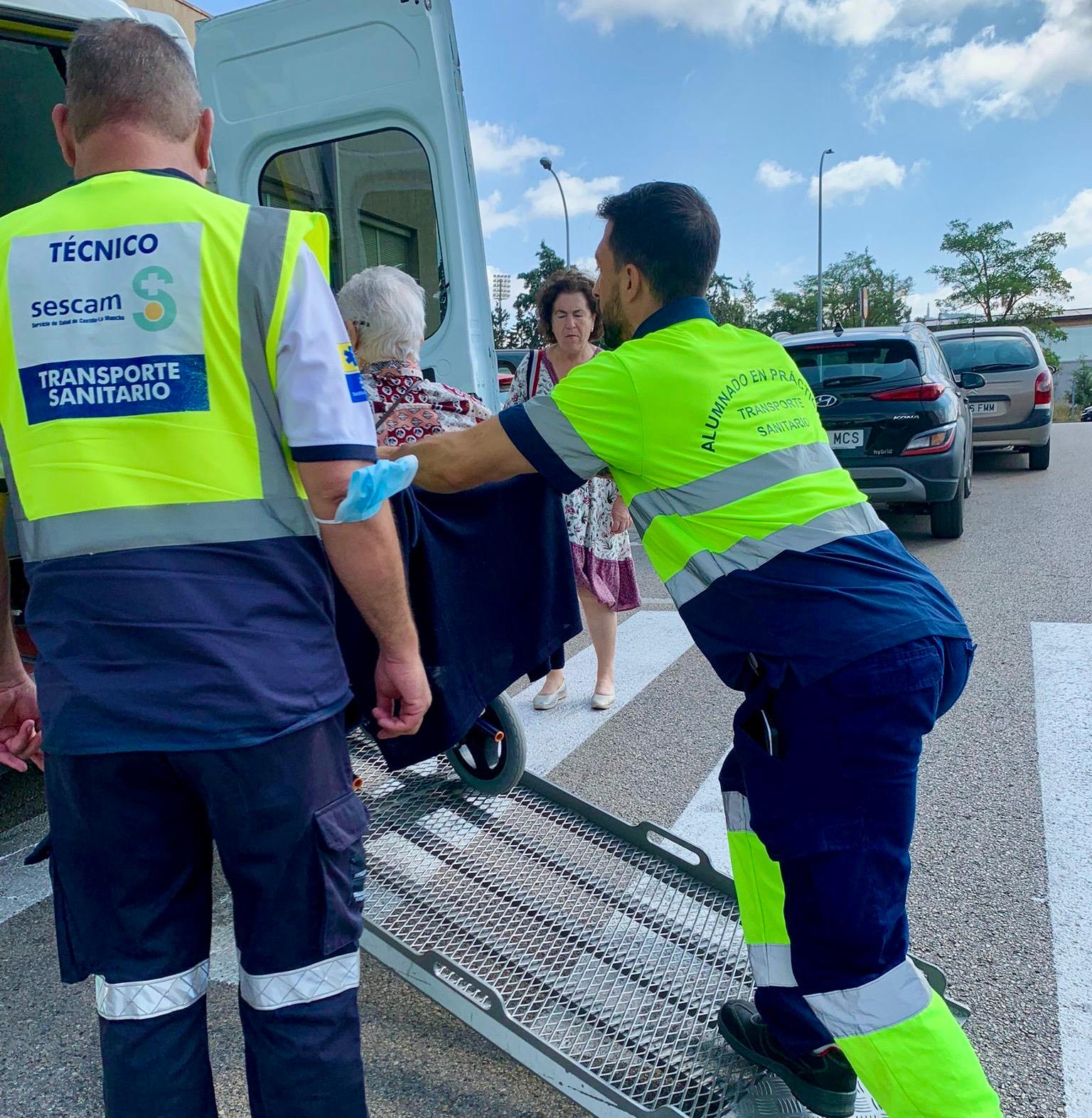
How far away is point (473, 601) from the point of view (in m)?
2.55

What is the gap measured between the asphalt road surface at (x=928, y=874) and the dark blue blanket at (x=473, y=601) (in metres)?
0.78

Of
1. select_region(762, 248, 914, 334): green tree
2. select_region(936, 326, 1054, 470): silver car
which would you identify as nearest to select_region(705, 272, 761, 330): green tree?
select_region(762, 248, 914, 334): green tree

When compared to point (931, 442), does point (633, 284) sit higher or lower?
higher

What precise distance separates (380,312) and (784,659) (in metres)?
1.51

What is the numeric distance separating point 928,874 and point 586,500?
229cm

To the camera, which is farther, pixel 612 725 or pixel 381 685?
→ pixel 612 725

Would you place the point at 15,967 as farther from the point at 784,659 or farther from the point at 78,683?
the point at 784,659

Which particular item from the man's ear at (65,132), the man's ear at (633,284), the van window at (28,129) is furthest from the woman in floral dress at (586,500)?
the man's ear at (65,132)

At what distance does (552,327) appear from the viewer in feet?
15.2

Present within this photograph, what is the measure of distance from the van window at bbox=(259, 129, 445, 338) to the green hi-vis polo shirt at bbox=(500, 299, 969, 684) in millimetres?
2842

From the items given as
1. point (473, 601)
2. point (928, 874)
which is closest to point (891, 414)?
point (928, 874)

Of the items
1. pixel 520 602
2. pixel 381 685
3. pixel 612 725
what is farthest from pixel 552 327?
pixel 381 685

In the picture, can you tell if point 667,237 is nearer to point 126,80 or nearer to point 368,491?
point 368,491

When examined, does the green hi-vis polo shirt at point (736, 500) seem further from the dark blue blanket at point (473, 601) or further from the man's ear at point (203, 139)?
the man's ear at point (203, 139)
